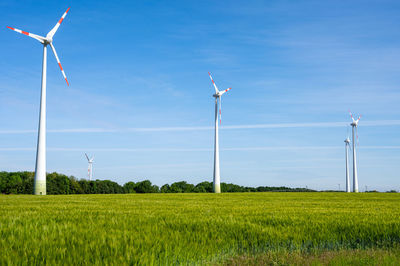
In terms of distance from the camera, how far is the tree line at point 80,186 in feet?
351

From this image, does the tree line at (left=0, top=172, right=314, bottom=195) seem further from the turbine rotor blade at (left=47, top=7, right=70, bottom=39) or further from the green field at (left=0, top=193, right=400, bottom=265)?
the green field at (left=0, top=193, right=400, bottom=265)

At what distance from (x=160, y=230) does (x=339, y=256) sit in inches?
150

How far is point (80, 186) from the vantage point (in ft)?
396

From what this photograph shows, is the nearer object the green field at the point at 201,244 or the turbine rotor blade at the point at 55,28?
the green field at the point at 201,244

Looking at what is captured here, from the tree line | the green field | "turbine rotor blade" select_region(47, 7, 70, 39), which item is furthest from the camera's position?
the tree line

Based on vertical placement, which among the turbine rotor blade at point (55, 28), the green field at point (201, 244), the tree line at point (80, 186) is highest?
the turbine rotor blade at point (55, 28)

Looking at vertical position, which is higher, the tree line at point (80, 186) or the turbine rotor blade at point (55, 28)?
the turbine rotor blade at point (55, 28)

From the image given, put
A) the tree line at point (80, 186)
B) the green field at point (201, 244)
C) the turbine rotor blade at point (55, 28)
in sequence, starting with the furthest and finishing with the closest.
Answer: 1. the tree line at point (80, 186)
2. the turbine rotor blade at point (55, 28)
3. the green field at point (201, 244)

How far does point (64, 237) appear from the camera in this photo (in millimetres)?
6863

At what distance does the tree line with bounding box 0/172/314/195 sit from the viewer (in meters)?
107

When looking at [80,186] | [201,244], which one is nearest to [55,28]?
[201,244]

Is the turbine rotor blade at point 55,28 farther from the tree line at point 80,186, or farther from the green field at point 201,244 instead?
the tree line at point 80,186

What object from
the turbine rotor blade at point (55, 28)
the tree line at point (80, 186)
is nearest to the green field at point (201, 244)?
the turbine rotor blade at point (55, 28)

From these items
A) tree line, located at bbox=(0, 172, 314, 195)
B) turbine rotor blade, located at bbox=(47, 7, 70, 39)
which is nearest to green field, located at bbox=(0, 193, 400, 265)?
turbine rotor blade, located at bbox=(47, 7, 70, 39)
